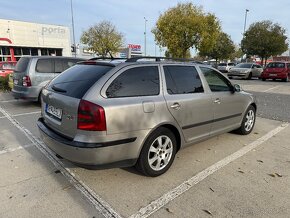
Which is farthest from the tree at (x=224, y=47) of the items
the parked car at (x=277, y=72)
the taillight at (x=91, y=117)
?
the taillight at (x=91, y=117)

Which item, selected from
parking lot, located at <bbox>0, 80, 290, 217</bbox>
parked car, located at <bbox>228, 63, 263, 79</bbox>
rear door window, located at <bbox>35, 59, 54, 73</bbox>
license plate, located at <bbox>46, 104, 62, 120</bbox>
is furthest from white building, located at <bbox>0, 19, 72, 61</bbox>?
license plate, located at <bbox>46, 104, 62, 120</bbox>

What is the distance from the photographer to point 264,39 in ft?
107

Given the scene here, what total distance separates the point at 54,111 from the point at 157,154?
1513mm

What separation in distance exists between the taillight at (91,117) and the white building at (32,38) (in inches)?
1344

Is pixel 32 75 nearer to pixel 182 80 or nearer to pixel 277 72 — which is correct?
pixel 182 80

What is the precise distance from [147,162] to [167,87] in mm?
1071

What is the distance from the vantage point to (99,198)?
9.57 feet

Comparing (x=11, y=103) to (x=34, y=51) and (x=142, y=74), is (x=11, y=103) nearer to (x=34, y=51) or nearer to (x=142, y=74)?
(x=142, y=74)

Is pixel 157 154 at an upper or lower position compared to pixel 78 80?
lower

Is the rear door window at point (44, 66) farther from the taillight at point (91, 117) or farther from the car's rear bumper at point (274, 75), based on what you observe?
the car's rear bumper at point (274, 75)

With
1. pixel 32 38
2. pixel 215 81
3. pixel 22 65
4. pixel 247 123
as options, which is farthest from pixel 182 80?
pixel 32 38

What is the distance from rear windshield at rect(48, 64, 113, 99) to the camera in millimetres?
3033

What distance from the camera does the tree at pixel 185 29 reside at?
23688 millimetres

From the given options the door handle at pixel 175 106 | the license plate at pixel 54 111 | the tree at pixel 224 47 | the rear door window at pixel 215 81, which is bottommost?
the license plate at pixel 54 111
